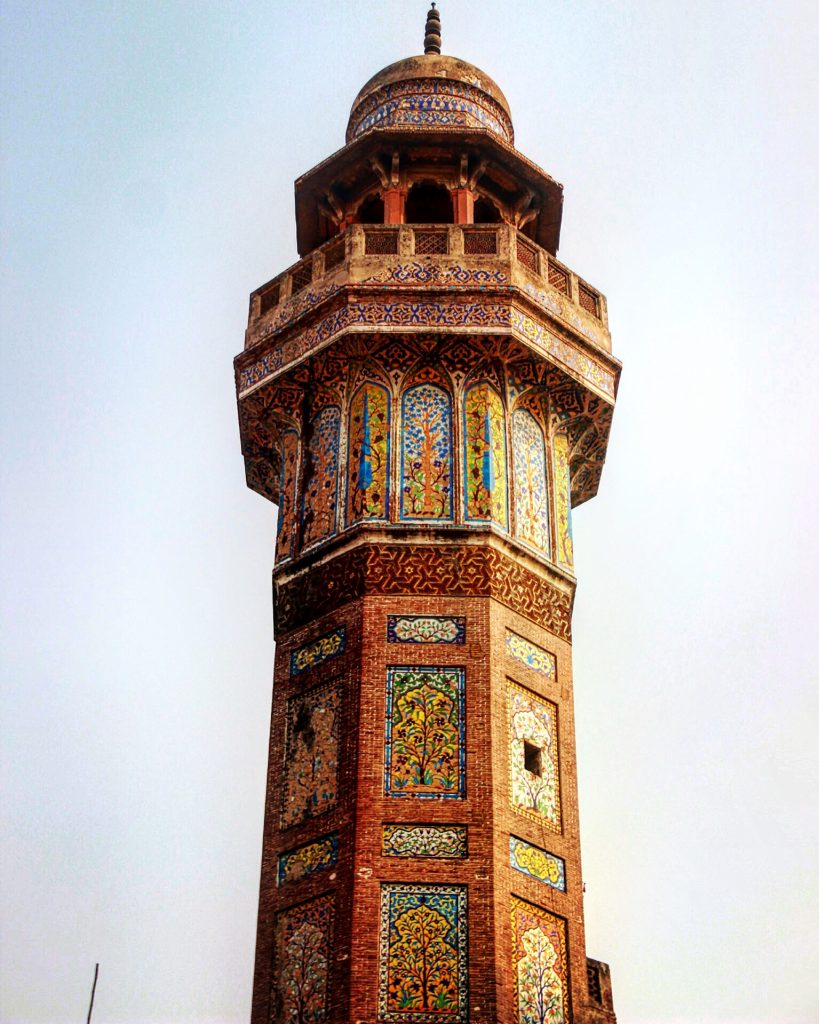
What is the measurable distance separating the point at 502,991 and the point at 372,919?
1.31 metres

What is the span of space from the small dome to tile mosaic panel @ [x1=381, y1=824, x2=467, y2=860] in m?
9.60

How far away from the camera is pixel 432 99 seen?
851 inches

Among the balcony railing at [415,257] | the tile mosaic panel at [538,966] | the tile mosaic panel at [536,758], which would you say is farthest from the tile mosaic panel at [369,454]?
the tile mosaic panel at [538,966]

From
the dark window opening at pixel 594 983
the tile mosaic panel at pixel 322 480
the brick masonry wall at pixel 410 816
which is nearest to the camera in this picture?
the brick masonry wall at pixel 410 816

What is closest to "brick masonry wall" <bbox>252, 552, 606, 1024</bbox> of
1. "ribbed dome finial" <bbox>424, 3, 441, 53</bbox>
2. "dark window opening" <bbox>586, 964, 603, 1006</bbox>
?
"dark window opening" <bbox>586, 964, 603, 1006</bbox>

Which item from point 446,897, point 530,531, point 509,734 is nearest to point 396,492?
point 530,531

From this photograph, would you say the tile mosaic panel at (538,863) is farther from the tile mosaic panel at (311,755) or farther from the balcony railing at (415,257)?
the balcony railing at (415,257)

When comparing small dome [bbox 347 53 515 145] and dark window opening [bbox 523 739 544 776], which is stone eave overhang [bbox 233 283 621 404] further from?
dark window opening [bbox 523 739 544 776]

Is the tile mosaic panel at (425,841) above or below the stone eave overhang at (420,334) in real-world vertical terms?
below

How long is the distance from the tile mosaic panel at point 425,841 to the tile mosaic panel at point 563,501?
3.92 metres

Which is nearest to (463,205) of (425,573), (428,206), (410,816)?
(428,206)

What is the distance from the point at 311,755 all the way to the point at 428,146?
8448mm

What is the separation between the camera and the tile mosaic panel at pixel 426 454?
1745 cm

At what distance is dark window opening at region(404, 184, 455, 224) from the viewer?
21.5 meters
